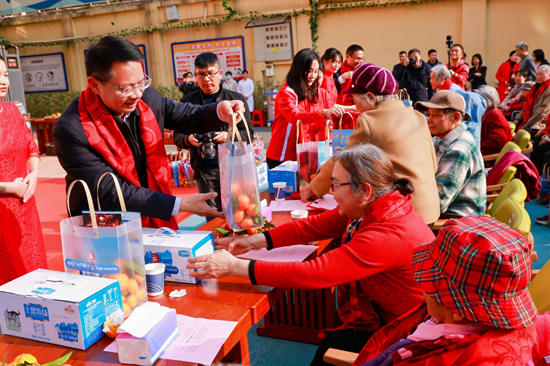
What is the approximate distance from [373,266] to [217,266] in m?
0.55

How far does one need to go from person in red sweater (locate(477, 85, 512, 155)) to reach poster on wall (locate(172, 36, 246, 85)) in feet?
28.6

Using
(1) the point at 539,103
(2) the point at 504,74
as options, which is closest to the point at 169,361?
(1) the point at 539,103

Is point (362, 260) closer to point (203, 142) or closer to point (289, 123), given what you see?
point (203, 142)

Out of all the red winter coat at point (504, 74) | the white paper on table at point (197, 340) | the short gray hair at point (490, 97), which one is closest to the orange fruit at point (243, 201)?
the white paper on table at point (197, 340)

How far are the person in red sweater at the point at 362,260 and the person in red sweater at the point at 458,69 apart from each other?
7.14 m

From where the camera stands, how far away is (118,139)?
5.92 feet

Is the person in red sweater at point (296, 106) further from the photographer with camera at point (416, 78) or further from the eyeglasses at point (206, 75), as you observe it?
the photographer with camera at point (416, 78)

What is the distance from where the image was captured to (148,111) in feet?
6.44

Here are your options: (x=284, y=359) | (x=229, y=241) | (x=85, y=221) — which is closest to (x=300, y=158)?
(x=229, y=241)

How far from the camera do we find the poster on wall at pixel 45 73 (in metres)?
15.0

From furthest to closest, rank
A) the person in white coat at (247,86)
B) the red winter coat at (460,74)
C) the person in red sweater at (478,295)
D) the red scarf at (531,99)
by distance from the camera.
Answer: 1. the person in white coat at (247,86)
2. the red winter coat at (460,74)
3. the red scarf at (531,99)
4. the person in red sweater at (478,295)

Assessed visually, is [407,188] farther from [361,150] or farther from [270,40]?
[270,40]

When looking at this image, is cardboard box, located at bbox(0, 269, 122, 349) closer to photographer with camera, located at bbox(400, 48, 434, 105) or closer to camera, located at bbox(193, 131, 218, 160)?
camera, located at bbox(193, 131, 218, 160)

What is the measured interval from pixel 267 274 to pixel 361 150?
590mm
